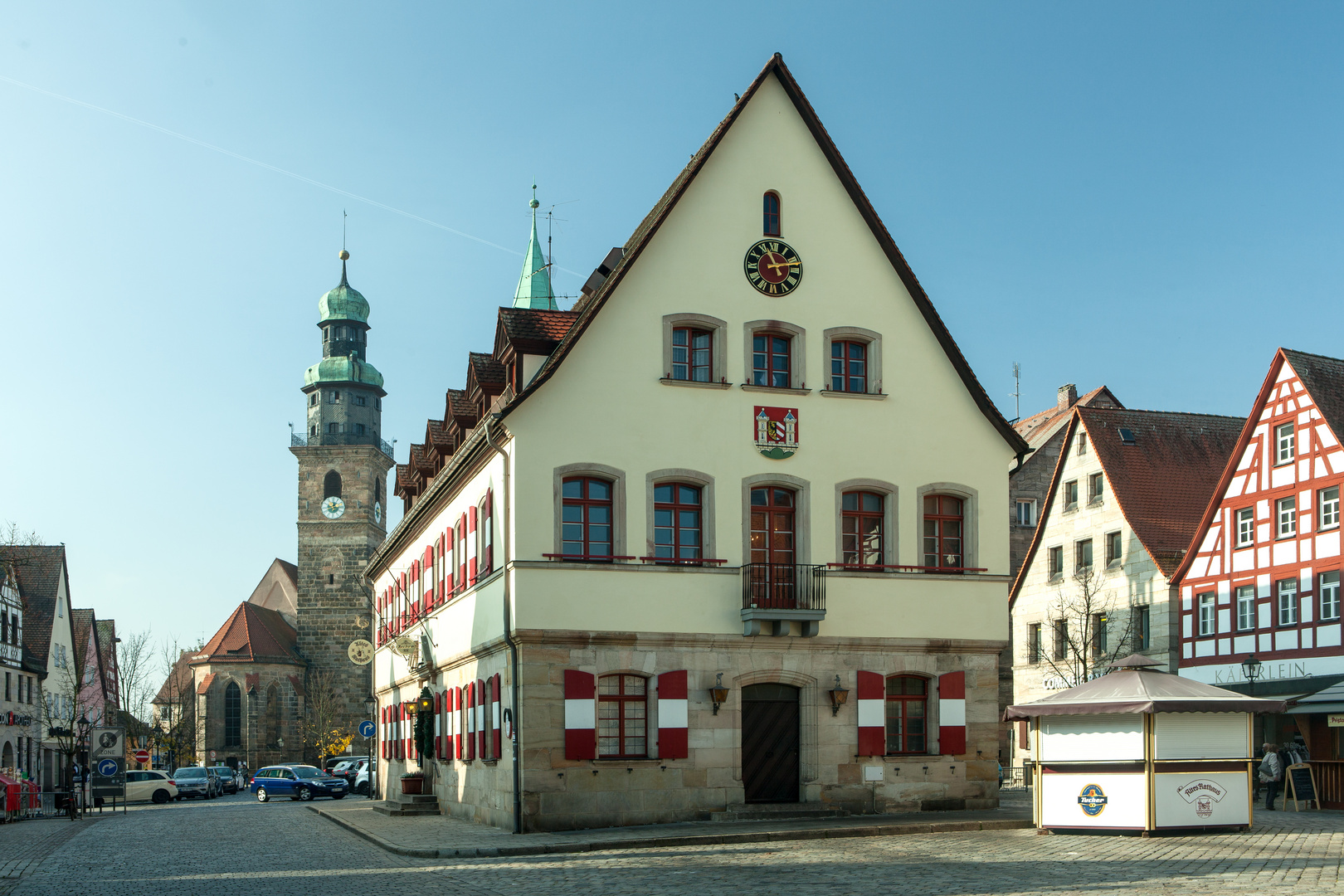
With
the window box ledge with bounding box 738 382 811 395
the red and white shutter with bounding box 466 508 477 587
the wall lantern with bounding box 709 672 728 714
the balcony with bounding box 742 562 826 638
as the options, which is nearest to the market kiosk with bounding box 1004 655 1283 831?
the balcony with bounding box 742 562 826 638

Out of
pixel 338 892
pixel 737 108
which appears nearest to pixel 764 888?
pixel 338 892

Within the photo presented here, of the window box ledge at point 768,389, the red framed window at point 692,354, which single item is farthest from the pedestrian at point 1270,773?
the red framed window at point 692,354

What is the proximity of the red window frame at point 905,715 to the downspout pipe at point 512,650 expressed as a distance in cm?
703

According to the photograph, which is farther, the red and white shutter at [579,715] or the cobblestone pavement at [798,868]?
the red and white shutter at [579,715]

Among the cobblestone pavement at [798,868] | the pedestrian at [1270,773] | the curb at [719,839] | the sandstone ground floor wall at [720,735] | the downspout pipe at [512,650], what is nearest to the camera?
the cobblestone pavement at [798,868]

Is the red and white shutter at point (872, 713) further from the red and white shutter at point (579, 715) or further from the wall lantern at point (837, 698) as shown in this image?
the red and white shutter at point (579, 715)

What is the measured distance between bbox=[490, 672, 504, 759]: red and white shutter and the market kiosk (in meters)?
9.57

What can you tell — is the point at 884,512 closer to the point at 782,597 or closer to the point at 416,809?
the point at 782,597

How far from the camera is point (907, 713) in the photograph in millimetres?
27031

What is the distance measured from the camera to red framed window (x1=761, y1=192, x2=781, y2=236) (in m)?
27.3

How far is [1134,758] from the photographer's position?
2041 cm

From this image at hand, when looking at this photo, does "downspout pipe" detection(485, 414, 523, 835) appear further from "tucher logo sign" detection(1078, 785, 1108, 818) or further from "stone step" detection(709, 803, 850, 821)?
"tucher logo sign" detection(1078, 785, 1108, 818)

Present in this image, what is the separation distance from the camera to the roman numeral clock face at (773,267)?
26.9m

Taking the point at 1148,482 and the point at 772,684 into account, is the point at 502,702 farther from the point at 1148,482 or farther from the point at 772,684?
the point at 1148,482
